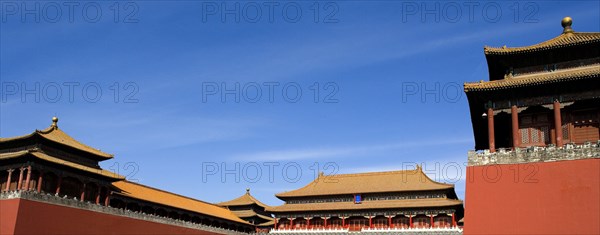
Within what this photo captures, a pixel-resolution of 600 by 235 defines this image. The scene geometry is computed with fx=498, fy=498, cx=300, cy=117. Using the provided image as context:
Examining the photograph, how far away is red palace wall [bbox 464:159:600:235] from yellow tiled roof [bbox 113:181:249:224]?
23893 mm

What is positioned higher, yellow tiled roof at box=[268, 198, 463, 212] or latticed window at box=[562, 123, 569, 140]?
latticed window at box=[562, 123, 569, 140]

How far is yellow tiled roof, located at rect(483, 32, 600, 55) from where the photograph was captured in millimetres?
20281

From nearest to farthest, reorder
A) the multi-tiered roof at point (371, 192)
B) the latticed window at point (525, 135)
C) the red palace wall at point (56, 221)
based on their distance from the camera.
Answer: the latticed window at point (525, 135), the red palace wall at point (56, 221), the multi-tiered roof at point (371, 192)

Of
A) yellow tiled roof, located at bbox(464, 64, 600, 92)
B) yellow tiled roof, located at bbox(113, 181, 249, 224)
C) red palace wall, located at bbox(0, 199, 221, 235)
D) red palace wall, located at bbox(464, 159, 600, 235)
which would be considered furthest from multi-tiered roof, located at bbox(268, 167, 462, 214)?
red palace wall, located at bbox(464, 159, 600, 235)

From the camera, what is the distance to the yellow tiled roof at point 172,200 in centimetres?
3619

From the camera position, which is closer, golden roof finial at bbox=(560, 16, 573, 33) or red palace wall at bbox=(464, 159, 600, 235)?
red palace wall at bbox=(464, 159, 600, 235)

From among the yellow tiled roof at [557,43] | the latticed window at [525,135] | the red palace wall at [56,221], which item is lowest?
the red palace wall at [56,221]

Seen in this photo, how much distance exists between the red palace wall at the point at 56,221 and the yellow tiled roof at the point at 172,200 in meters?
3.36

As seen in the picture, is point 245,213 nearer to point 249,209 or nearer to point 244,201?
point 249,209

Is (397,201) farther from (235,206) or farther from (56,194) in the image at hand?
(56,194)

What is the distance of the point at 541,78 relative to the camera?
65.9ft

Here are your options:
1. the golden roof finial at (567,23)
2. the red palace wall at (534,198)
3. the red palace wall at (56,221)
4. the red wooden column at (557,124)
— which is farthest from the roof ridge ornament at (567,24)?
the red palace wall at (56,221)

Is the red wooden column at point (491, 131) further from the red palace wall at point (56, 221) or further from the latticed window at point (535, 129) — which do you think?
the red palace wall at point (56, 221)

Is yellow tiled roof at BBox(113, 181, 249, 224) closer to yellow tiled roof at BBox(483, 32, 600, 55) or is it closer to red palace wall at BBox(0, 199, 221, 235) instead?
red palace wall at BBox(0, 199, 221, 235)
